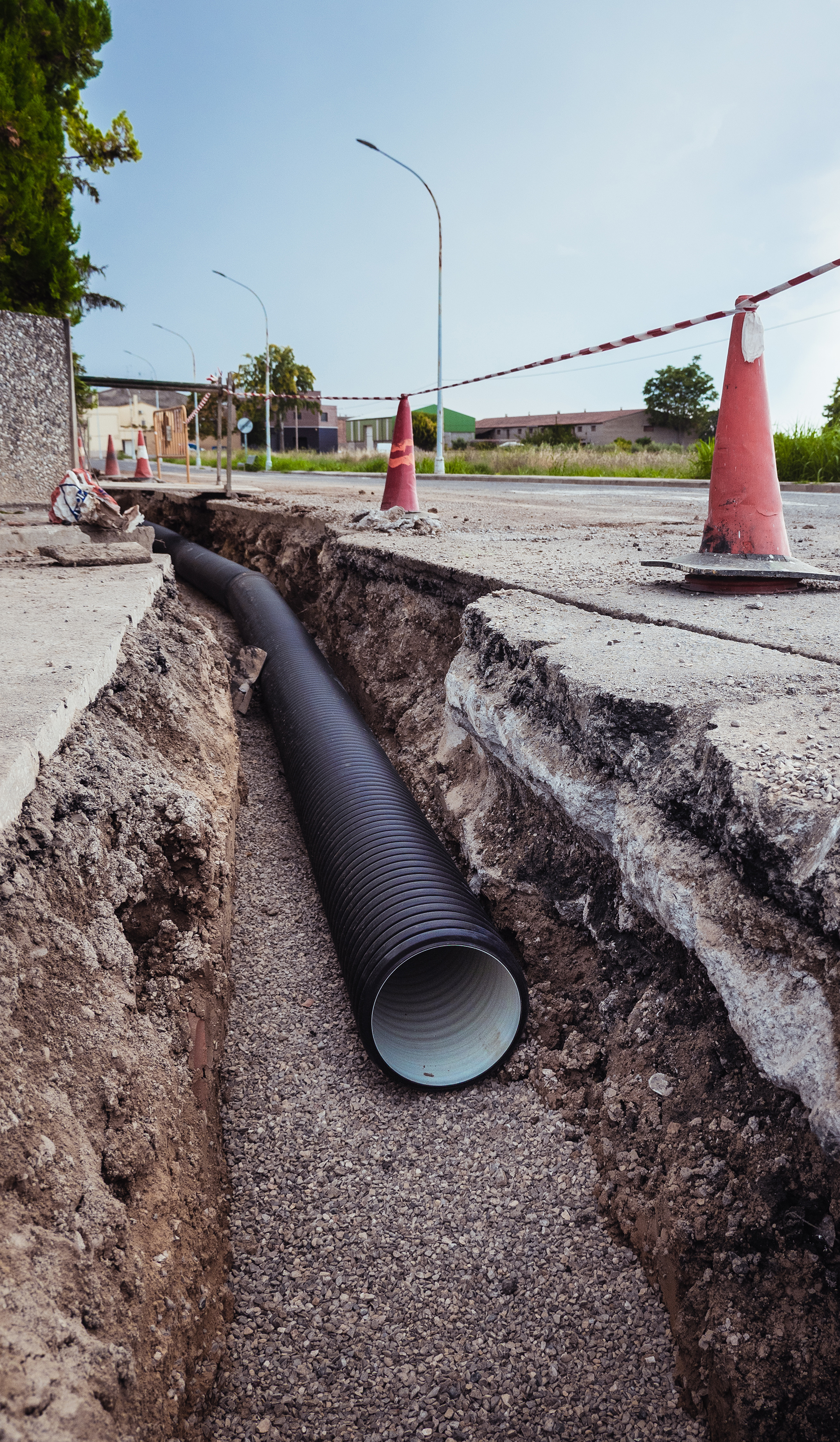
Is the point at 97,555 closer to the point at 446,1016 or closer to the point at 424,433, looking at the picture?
the point at 446,1016

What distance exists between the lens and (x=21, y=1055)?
1.32 metres

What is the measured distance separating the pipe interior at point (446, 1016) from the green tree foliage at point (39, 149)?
7458 millimetres

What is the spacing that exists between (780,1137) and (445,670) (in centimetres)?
241

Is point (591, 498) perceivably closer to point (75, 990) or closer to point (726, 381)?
point (726, 381)

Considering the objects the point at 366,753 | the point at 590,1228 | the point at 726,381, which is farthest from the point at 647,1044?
the point at 726,381

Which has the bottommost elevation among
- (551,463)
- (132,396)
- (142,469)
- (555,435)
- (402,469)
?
(402,469)

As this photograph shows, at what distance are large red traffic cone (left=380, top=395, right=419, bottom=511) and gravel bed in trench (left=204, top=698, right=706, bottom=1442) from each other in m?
4.22

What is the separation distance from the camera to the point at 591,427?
5247cm

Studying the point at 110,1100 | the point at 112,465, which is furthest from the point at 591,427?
the point at 110,1100

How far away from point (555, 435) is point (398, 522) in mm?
43055

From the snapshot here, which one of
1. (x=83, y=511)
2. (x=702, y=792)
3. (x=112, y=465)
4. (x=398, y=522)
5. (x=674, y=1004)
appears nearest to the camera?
(x=702, y=792)

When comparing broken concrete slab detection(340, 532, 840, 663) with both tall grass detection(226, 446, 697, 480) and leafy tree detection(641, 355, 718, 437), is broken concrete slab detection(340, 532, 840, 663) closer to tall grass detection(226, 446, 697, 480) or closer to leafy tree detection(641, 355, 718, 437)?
tall grass detection(226, 446, 697, 480)

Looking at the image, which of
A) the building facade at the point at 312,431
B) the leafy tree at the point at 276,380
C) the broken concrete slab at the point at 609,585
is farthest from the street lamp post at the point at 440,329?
the building facade at the point at 312,431

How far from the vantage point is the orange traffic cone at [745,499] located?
3.05m
